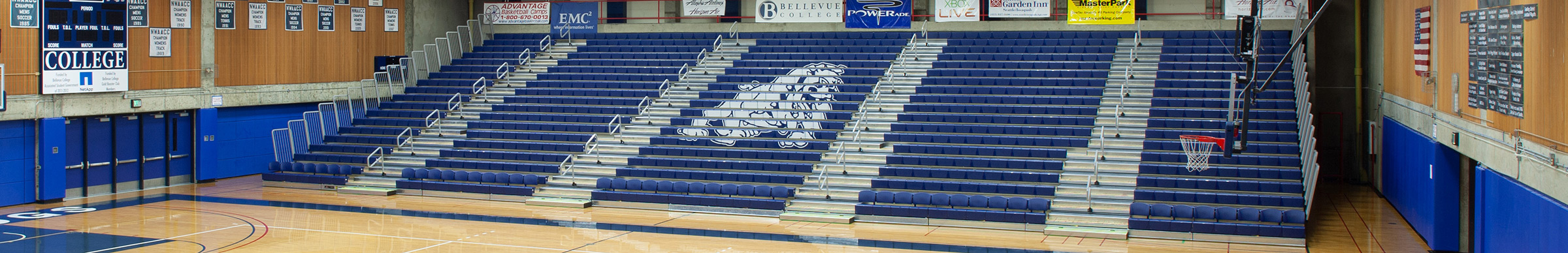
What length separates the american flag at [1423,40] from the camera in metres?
17.5

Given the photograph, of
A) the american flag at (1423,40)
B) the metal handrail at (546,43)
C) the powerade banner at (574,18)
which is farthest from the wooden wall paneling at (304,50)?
the american flag at (1423,40)

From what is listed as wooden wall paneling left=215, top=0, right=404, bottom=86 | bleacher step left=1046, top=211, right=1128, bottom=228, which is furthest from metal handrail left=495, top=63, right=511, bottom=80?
bleacher step left=1046, top=211, right=1128, bottom=228

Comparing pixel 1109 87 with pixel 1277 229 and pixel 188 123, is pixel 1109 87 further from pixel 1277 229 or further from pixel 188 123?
pixel 188 123

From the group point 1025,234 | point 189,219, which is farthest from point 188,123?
point 1025,234

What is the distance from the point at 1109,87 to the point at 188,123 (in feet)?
60.0

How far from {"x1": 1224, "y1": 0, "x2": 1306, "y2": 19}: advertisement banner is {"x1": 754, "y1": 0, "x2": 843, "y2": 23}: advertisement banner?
325 inches

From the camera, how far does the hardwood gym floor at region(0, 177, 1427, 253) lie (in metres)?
16.6

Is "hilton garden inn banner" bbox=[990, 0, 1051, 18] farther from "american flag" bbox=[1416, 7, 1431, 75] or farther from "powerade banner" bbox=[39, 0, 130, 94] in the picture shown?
"powerade banner" bbox=[39, 0, 130, 94]

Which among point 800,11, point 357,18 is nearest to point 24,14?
point 357,18

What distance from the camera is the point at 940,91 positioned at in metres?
24.0

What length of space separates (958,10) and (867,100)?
11.7 feet

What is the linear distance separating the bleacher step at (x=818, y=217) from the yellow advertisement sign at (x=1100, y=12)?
822cm

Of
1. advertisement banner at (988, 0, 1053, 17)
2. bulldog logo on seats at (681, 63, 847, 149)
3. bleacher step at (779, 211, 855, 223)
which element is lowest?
bleacher step at (779, 211, 855, 223)

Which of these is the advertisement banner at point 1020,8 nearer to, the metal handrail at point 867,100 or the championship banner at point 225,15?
the metal handrail at point 867,100
